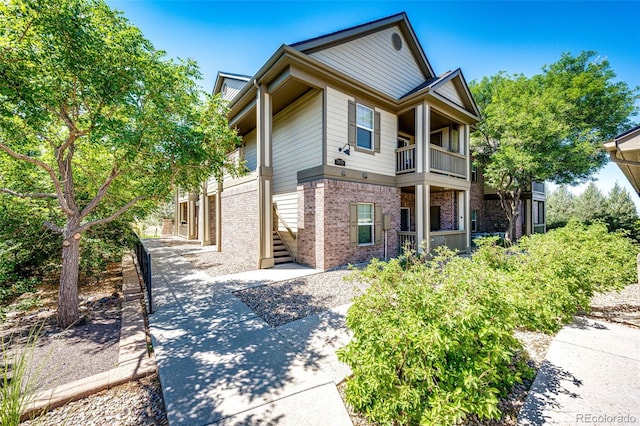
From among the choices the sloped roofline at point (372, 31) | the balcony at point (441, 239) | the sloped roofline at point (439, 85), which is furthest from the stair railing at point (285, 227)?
the sloped roofline at point (439, 85)

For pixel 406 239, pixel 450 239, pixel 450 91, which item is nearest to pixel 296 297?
pixel 406 239

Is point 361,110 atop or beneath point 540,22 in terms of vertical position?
beneath

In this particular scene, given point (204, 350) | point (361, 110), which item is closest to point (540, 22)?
point (361, 110)

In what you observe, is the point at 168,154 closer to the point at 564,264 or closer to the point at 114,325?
the point at 114,325

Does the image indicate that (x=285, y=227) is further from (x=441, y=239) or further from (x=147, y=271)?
(x=441, y=239)

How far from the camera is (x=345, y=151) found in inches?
356

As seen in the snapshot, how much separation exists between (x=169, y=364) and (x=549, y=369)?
497cm

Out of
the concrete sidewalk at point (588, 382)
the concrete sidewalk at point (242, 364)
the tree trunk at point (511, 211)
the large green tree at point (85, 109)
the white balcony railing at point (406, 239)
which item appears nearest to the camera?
the concrete sidewalk at point (588, 382)

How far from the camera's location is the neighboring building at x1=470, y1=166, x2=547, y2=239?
18.0 metres

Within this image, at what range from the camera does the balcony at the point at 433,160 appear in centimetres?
1056

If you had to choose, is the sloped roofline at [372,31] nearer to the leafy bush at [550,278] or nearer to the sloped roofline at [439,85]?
the sloped roofline at [439,85]

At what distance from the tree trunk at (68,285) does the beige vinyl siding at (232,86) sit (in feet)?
33.1

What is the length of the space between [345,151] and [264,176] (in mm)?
3034

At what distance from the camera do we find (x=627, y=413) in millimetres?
2504
